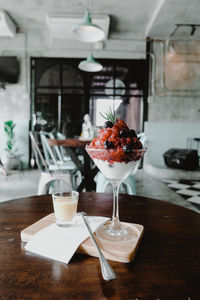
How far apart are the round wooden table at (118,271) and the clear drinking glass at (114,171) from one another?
0.20 ft

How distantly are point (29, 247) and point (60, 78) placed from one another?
5.75 meters

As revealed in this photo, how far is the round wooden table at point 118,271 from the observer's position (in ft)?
1.44

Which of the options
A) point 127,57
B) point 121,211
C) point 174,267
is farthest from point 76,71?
point 174,267

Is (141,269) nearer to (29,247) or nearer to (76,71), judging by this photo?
(29,247)

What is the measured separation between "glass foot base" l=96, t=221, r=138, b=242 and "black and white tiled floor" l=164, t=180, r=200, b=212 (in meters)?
2.58

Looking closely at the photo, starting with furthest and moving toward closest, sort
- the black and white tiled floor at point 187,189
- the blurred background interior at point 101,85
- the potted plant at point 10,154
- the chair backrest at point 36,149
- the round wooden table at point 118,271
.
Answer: the blurred background interior at point 101,85
the potted plant at point 10,154
the black and white tiled floor at point 187,189
the chair backrest at point 36,149
the round wooden table at point 118,271

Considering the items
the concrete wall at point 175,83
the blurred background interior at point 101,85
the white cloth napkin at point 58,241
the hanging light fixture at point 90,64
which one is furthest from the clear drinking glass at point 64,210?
the concrete wall at point 175,83

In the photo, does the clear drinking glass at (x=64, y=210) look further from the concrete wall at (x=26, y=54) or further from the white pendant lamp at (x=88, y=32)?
the concrete wall at (x=26, y=54)

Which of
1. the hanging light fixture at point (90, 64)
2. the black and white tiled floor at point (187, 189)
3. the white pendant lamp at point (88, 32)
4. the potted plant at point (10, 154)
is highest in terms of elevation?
the white pendant lamp at point (88, 32)

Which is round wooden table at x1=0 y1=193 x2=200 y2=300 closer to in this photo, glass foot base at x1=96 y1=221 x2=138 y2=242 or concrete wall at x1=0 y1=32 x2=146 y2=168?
glass foot base at x1=96 y1=221 x2=138 y2=242

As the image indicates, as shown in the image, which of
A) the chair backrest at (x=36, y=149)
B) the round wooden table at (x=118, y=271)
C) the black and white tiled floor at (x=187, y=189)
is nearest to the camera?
the round wooden table at (x=118, y=271)

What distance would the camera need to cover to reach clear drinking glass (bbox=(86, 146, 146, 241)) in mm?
647

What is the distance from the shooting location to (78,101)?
598 centimetres

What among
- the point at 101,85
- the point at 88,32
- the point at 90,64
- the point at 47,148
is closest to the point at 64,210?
the point at 47,148
